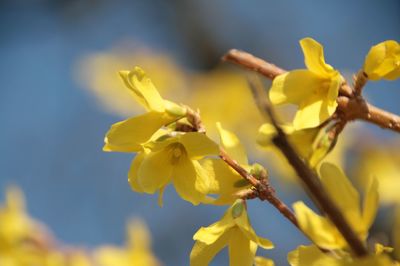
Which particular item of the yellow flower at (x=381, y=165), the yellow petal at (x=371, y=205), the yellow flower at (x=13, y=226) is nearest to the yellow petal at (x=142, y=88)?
the yellow petal at (x=371, y=205)

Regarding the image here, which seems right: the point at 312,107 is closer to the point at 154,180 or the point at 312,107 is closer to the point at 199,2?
the point at 154,180

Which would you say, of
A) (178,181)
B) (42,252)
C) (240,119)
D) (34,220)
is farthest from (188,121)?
(240,119)

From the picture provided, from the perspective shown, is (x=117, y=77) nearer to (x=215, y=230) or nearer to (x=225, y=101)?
(x=225, y=101)

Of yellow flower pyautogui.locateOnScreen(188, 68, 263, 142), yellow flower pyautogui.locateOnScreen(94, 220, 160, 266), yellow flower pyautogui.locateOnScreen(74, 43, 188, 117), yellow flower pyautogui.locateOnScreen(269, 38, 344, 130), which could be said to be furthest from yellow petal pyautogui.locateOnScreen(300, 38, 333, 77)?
yellow flower pyautogui.locateOnScreen(74, 43, 188, 117)

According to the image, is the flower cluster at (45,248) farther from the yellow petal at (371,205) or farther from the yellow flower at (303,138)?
the yellow petal at (371,205)

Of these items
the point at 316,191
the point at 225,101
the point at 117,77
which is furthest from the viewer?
the point at 117,77

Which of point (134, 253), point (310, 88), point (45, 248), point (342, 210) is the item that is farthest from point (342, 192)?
point (45, 248)

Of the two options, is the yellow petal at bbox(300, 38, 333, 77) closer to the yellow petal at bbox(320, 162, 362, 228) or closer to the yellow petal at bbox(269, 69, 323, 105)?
the yellow petal at bbox(269, 69, 323, 105)
